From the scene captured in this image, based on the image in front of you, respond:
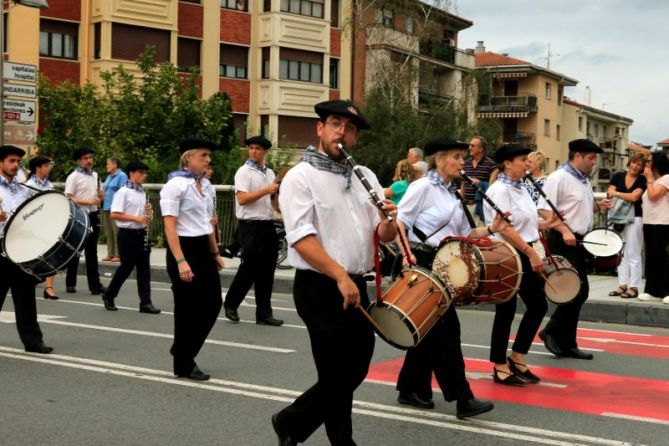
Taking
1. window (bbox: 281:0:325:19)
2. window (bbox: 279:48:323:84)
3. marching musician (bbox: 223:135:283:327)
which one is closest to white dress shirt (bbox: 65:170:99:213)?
marching musician (bbox: 223:135:283:327)

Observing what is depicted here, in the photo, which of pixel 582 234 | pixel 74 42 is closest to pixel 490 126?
pixel 74 42

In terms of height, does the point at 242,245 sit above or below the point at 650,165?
below

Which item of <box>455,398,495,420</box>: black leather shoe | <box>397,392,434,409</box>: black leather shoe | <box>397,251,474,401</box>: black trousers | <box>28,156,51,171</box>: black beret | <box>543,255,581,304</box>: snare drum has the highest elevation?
<box>28,156,51,171</box>: black beret

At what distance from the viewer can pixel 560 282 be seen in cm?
809

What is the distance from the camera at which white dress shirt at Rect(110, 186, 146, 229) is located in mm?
12648

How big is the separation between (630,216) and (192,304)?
774cm

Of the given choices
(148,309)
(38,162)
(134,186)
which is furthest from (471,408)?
(38,162)

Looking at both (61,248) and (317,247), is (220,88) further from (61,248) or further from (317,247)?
(317,247)

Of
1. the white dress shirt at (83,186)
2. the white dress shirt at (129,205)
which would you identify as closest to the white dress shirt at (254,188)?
the white dress shirt at (129,205)

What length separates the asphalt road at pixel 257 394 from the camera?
242 inches

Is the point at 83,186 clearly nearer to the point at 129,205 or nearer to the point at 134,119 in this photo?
the point at 129,205

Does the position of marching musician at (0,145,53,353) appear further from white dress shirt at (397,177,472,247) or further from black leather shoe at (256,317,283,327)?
white dress shirt at (397,177,472,247)

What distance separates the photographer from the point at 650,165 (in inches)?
502

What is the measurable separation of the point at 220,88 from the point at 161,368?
122 feet
